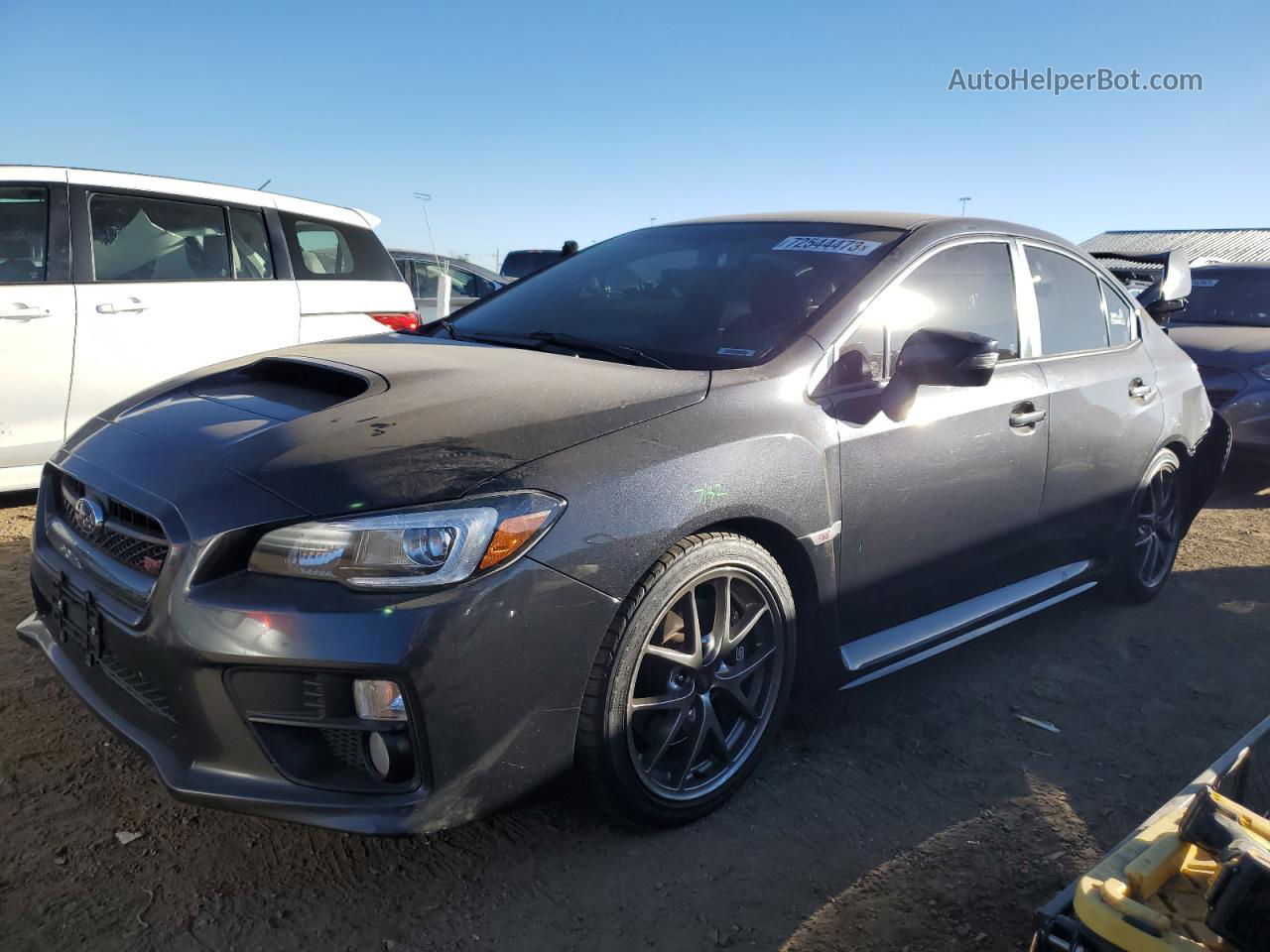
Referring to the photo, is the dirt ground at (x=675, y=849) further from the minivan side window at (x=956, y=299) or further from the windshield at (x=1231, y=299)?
the windshield at (x=1231, y=299)

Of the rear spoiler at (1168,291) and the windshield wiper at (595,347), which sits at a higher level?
the rear spoiler at (1168,291)

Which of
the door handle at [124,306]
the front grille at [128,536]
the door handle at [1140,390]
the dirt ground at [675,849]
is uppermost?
the door handle at [124,306]

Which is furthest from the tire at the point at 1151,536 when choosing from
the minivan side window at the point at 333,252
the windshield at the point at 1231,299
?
the minivan side window at the point at 333,252

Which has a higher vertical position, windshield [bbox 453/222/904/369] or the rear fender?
windshield [bbox 453/222/904/369]

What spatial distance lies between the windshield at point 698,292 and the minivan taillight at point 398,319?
95.3 inches

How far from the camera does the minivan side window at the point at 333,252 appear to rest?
564cm

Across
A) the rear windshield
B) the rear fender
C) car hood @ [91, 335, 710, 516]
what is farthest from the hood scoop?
the rear windshield

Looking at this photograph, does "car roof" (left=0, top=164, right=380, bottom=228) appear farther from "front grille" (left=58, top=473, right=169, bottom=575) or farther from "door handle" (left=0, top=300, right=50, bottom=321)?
"front grille" (left=58, top=473, right=169, bottom=575)

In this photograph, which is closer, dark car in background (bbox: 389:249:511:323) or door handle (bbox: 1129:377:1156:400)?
door handle (bbox: 1129:377:1156:400)

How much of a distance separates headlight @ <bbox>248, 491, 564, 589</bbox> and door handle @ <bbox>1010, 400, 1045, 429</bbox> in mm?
1992

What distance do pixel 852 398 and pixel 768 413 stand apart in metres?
0.34

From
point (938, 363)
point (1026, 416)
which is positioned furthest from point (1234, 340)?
point (938, 363)

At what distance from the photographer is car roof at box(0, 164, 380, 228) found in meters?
4.61

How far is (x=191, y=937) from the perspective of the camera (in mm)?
2012
